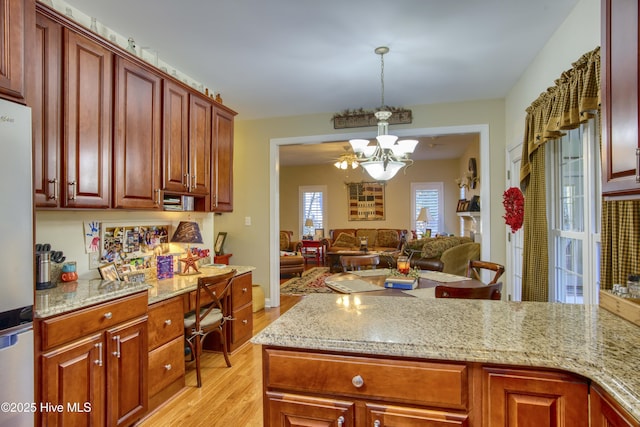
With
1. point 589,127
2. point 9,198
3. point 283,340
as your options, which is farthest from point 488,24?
point 9,198

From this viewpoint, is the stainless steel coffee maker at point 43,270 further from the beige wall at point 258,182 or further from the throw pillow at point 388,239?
the throw pillow at point 388,239

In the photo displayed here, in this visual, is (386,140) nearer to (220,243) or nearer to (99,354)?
(99,354)

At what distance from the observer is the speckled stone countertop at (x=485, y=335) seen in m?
0.96

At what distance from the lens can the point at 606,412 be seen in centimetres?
89

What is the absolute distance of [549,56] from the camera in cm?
281

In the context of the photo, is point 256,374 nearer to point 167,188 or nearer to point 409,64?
point 167,188

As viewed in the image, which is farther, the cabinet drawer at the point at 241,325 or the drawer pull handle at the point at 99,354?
the cabinet drawer at the point at 241,325

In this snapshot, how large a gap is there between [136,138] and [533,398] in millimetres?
2554

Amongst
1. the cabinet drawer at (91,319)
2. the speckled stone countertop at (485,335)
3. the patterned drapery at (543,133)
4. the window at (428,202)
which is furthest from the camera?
the window at (428,202)

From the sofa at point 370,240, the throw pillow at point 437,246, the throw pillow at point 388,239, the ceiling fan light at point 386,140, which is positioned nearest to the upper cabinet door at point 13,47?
the ceiling fan light at point 386,140

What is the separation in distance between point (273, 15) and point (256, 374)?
272cm

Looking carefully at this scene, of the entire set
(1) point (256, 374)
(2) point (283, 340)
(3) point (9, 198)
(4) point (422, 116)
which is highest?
(4) point (422, 116)

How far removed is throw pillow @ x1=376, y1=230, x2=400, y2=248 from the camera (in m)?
8.68

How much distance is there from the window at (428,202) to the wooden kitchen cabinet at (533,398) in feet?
26.9
